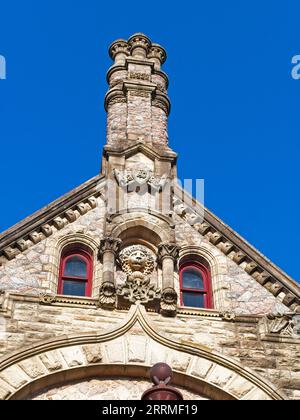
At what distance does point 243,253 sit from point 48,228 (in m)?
3.56

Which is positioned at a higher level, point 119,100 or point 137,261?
point 119,100

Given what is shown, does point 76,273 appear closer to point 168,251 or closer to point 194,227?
point 168,251

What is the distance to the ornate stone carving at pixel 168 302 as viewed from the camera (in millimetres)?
16656

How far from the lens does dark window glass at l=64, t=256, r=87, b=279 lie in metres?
17.7

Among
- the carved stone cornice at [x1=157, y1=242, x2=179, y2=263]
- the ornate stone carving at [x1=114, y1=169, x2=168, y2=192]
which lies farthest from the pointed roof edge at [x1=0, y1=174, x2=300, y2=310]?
the carved stone cornice at [x1=157, y1=242, x2=179, y2=263]

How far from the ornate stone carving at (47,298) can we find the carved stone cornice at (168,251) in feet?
7.26

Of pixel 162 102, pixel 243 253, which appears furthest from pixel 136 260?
pixel 162 102

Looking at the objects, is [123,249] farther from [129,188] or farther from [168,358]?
[168,358]

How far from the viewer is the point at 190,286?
17922mm

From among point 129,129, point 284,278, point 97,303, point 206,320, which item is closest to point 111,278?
point 97,303

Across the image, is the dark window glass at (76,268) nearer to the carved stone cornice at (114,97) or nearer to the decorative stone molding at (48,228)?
the decorative stone molding at (48,228)

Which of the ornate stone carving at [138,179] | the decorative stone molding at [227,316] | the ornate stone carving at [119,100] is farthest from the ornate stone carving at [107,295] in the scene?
the ornate stone carving at [119,100]

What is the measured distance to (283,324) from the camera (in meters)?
16.9
